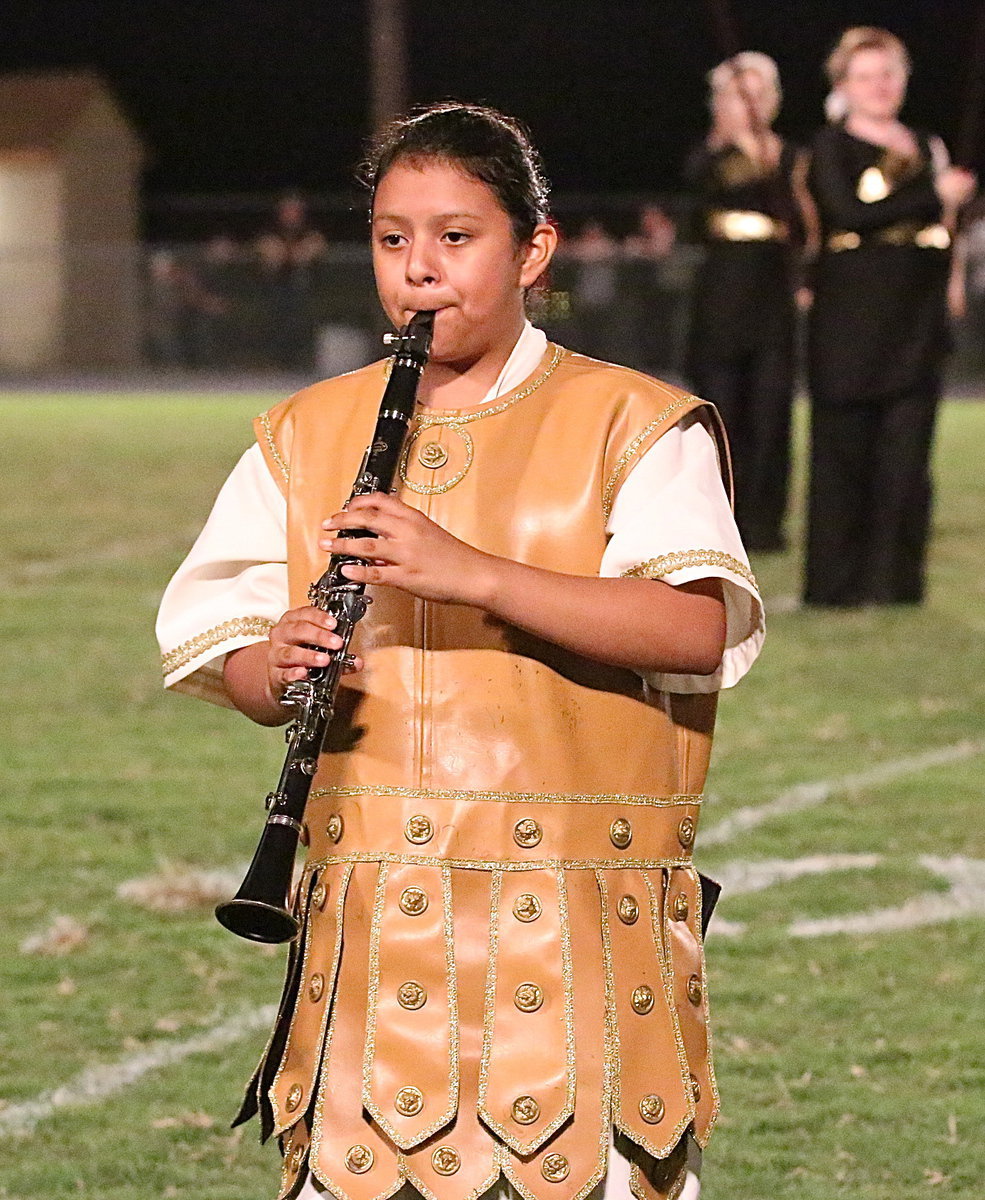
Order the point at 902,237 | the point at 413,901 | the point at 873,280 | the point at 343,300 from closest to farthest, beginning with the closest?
the point at 413,901, the point at 902,237, the point at 873,280, the point at 343,300

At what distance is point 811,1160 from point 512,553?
1682mm

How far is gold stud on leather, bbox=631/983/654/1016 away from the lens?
258 centimetres

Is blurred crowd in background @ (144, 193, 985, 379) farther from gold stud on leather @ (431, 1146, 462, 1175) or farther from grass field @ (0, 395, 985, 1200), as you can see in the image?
gold stud on leather @ (431, 1146, 462, 1175)

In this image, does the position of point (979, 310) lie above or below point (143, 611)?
below

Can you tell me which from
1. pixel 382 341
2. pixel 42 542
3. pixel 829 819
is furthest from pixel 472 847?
pixel 42 542

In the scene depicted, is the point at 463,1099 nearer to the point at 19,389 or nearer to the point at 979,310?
the point at 979,310

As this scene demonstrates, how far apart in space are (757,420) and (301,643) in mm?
9436

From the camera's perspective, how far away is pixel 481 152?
8.65 feet

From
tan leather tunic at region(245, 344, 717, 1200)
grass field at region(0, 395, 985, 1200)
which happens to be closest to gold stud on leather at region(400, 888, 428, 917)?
tan leather tunic at region(245, 344, 717, 1200)

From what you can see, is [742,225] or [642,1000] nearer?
[642,1000]

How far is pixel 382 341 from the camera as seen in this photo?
2627 millimetres

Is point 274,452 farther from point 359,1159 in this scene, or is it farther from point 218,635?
point 359,1159

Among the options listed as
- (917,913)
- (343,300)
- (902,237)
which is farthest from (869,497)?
(343,300)

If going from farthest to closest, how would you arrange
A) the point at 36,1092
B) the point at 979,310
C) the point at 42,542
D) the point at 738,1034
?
the point at 979,310 → the point at 42,542 → the point at 738,1034 → the point at 36,1092
